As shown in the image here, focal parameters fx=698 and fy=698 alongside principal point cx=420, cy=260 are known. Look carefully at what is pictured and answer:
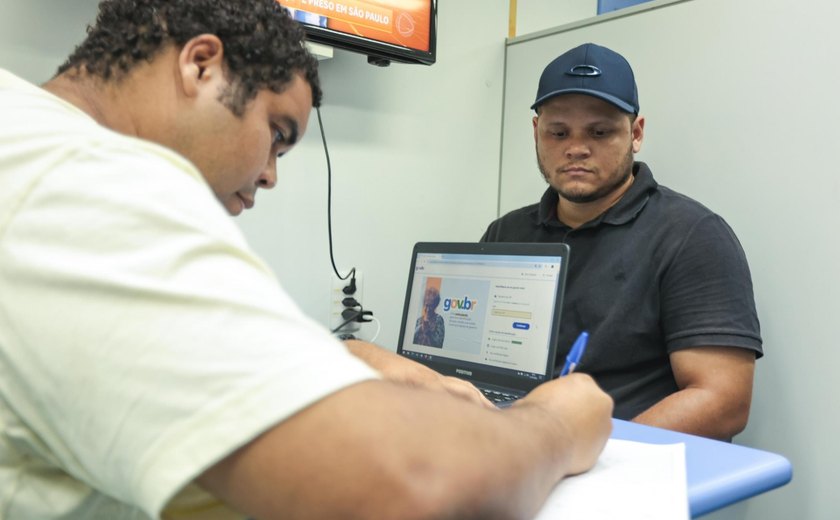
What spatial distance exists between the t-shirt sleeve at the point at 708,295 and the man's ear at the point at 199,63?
1.00 meters

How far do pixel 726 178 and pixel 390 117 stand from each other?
88 cm

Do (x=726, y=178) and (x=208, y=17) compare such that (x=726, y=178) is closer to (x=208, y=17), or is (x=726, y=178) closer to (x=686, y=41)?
(x=686, y=41)

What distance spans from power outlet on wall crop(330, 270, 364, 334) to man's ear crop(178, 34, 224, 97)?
1171mm

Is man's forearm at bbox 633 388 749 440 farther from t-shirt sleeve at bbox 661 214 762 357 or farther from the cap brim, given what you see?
the cap brim

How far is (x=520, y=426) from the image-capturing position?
510 mm

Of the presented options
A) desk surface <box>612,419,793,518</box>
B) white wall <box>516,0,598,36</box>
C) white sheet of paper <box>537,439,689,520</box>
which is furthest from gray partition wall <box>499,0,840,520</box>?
white sheet of paper <box>537,439,689,520</box>

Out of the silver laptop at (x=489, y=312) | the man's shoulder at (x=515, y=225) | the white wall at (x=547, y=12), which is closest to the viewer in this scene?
the silver laptop at (x=489, y=312)

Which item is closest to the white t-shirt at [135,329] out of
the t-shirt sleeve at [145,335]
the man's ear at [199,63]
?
the t-shirt sleeve at [145,335]

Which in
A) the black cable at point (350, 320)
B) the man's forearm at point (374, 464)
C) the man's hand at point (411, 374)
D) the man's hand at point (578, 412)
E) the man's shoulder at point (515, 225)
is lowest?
the black cable at point (350, 320)

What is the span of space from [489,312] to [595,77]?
1.92 ft

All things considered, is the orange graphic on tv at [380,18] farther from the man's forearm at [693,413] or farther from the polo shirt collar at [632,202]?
the man's forearm at [693,413]

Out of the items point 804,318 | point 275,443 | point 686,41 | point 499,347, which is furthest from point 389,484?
point 686,41

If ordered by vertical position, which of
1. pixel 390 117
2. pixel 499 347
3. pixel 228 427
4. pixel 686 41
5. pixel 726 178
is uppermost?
pixel 686 41

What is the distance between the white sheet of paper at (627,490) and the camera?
59cm
